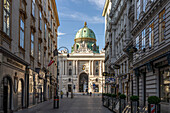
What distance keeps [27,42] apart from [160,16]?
41.8 feet

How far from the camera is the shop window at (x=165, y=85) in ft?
61.8

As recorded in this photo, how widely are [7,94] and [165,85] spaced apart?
11.2 metres

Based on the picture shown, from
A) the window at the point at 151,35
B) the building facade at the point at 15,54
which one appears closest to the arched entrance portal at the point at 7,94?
the building facade at the point at 15,54

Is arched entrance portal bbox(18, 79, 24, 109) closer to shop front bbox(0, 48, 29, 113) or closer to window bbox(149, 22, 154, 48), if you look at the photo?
shop front bbox(0, 48, 29, 113)

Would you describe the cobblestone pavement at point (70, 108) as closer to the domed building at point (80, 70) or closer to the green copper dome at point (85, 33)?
the domed building at point (80, 70)

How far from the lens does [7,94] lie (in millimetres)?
18875

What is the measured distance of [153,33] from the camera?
22.0m

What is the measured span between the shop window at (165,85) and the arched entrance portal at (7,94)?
36.2 ft

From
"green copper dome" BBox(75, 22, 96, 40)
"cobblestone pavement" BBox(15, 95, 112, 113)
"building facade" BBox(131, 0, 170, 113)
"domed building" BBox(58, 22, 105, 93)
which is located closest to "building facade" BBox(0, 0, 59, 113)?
"cobblestone pavement" BBox(15, 95, 112, 113)

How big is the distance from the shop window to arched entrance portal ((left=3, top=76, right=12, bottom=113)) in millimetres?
11038

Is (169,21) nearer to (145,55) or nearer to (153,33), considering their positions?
(153,33)

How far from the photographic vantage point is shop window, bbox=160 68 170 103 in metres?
18.8

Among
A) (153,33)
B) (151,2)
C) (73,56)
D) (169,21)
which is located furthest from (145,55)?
(73,56)

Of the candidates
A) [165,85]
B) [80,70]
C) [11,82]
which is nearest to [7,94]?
[11,82]
